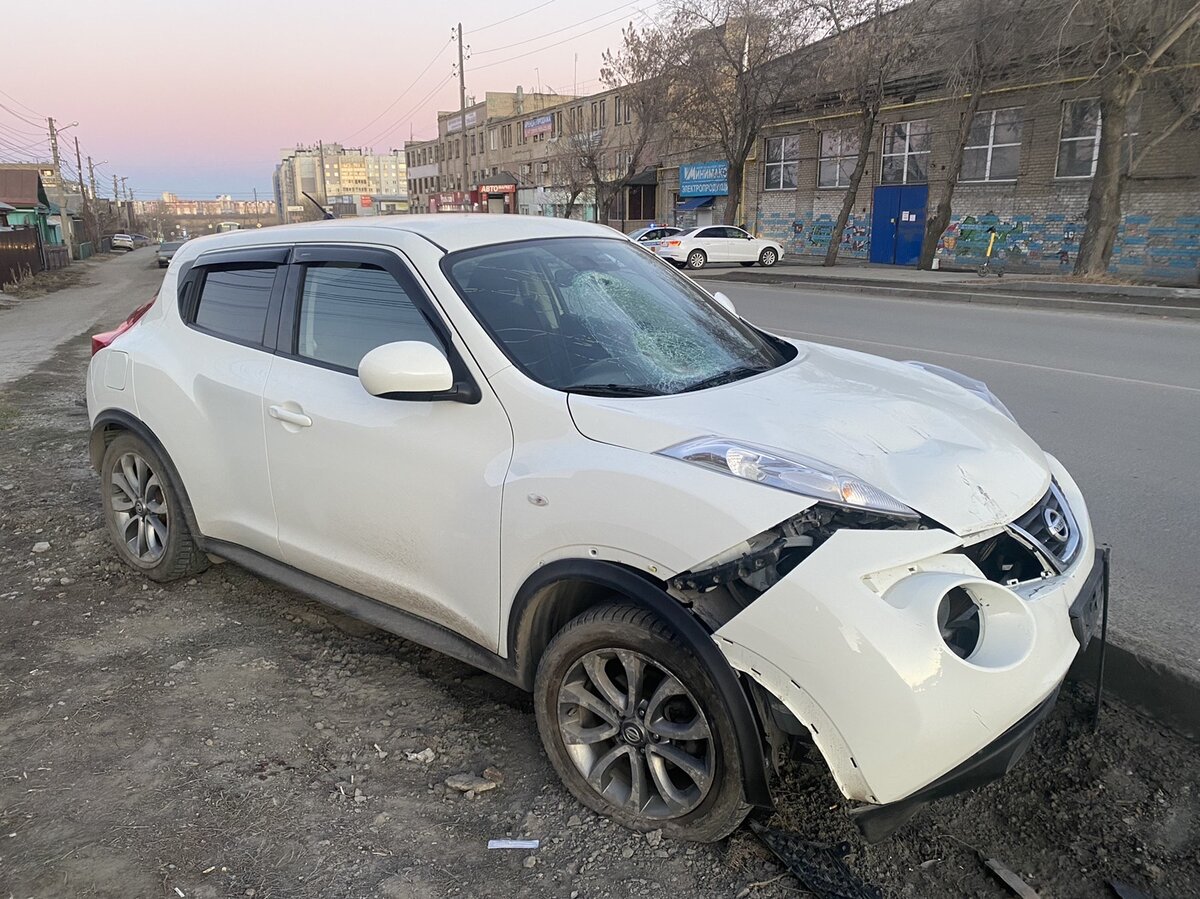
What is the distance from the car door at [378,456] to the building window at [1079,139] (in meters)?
25.6

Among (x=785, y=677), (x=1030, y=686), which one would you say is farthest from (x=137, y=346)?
(x=1030, y=686)

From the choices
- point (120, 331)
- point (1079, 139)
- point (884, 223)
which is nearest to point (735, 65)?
point (884, 223)

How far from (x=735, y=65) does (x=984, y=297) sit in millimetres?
15755

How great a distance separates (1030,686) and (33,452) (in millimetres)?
7228

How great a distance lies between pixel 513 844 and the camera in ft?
8.21

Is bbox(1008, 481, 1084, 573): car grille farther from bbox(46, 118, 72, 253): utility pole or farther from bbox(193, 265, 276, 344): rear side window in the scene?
bbox(46, 118, 72, 253): utility pole

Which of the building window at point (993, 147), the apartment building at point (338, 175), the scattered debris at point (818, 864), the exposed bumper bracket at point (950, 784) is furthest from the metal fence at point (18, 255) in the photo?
the apartment building at point (338, 175)

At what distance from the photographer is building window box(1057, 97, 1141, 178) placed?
23.5 m

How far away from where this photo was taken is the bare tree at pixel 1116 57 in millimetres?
16672

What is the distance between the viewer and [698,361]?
314 centimetres

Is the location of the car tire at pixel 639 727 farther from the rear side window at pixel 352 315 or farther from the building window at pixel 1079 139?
the building window at pixel 1079 139

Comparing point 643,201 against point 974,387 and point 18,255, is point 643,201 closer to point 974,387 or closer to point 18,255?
point 18,255

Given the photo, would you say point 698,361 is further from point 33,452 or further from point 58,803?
point 33,452

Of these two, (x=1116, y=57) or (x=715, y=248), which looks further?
(x=715, y=248)
